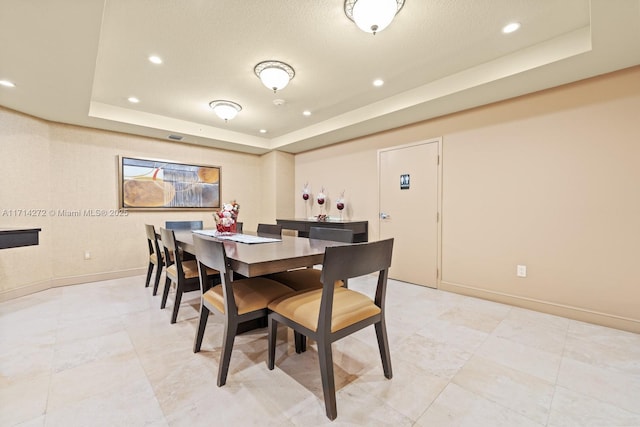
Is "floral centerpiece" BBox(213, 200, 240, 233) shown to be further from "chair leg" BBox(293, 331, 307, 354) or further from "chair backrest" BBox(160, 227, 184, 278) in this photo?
"chair leg" BBox(293, 331, 307, 354)

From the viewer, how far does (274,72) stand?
2535mm

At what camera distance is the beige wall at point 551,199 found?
92.0 inches

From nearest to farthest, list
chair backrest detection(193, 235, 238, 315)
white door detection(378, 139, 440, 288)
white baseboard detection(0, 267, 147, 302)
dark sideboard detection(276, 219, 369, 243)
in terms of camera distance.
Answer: chair backrest detection(193, 235, 238, 315) < white baseboard detection(0, 267, 147, 302) < white door detection(378, 139, 440, 288) < dark sideboard detection(276, 219, 369, 243)

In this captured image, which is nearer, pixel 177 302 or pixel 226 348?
pixel 226 348

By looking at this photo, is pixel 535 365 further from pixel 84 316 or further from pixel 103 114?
pixel 103 114

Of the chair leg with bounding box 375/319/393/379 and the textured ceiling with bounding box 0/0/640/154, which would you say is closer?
the chair leg with bounding box 375/319/393/379

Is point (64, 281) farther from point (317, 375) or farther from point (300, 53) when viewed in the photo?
point (300, 53)

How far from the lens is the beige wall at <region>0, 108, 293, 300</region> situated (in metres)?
3.12

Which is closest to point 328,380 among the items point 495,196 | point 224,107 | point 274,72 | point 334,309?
point 334,309

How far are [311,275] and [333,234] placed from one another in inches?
17.3

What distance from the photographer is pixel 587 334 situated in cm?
224

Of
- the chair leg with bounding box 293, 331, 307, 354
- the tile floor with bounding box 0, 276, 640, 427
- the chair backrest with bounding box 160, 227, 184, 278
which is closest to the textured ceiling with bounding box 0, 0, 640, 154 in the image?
the chair backrest with bounding box 160, 227, 184, 278

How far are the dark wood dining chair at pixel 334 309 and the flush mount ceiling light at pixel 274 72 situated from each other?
195 centimetres

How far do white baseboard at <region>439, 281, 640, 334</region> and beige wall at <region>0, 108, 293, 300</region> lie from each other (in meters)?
4.45
